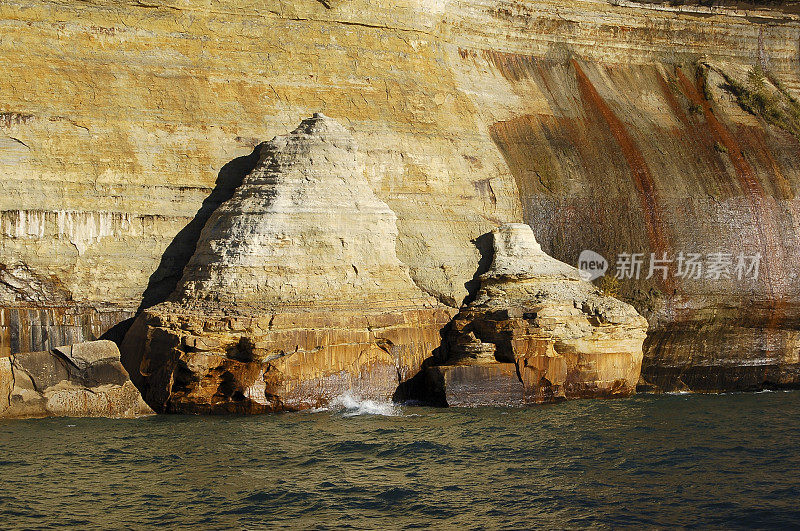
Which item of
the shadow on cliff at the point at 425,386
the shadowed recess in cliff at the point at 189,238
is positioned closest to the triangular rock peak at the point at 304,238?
the shadowed recess in cliff at the point at 189,238

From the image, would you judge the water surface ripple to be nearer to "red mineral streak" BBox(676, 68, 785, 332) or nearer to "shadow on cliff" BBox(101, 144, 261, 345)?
"shadow on cliff" BBox(101, 144, 261, 345)

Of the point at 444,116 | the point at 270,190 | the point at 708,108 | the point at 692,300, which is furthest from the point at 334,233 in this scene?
the point at 708,108

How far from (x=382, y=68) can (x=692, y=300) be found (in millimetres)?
9560

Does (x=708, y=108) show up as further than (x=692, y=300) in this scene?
Yes

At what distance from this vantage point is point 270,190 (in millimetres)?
17797

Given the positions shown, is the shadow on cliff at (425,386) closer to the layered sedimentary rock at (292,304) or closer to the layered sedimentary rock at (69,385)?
the layered sedimentary rock at (292,304)

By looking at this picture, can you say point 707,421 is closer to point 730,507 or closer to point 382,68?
point 730,507

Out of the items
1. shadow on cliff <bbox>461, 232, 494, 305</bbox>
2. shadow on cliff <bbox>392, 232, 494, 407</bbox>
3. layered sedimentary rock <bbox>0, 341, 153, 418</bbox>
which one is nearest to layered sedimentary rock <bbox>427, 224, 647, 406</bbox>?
shadow on cliff <bbox>392, 232, 494, 407</bbox>

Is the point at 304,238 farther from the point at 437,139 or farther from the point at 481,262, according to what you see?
the point at 437,139

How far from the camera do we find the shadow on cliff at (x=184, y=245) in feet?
58.7

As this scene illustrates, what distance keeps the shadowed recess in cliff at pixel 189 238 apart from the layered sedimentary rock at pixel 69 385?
6.81ft

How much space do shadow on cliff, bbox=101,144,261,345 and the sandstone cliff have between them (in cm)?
4

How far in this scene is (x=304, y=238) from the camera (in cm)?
1728

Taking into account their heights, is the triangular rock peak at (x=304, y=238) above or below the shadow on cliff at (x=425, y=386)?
above
